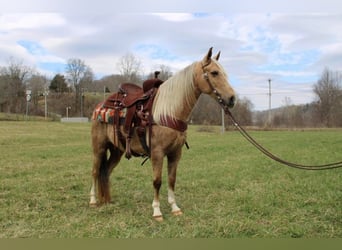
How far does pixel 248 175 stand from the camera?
7.26 metres

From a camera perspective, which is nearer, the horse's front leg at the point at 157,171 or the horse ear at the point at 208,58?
the horse ear at the point at 208,58

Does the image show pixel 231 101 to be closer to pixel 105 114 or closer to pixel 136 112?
pixel 136 112

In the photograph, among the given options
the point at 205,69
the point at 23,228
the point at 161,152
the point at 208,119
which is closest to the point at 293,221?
the point at 161,152

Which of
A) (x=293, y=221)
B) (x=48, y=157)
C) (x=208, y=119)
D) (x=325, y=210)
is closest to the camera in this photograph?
(x=293, y=221)

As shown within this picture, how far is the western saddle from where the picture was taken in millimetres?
Answer: 4055

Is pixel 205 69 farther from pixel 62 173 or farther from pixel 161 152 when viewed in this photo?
pixel 62 173

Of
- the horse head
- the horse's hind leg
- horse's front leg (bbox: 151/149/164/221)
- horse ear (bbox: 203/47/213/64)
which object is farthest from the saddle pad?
horse ear (bbox: 203/47/213/64)

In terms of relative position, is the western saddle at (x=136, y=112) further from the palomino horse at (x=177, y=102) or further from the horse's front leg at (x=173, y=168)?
the horse's front leg at (x=173, y=168)

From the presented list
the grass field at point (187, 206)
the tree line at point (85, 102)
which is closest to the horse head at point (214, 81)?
the grass field at point (187, 206)

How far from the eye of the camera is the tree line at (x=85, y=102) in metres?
38.2

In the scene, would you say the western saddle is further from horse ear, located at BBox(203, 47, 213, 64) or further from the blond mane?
horse ear, located at BBox(203, 47, 213, 64)

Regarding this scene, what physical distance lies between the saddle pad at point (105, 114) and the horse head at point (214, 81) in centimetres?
126

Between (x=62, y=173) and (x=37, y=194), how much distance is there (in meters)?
2.33

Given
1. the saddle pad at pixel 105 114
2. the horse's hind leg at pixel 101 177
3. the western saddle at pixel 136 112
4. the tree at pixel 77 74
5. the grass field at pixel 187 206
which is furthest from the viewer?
the tree at pixel 77 74
